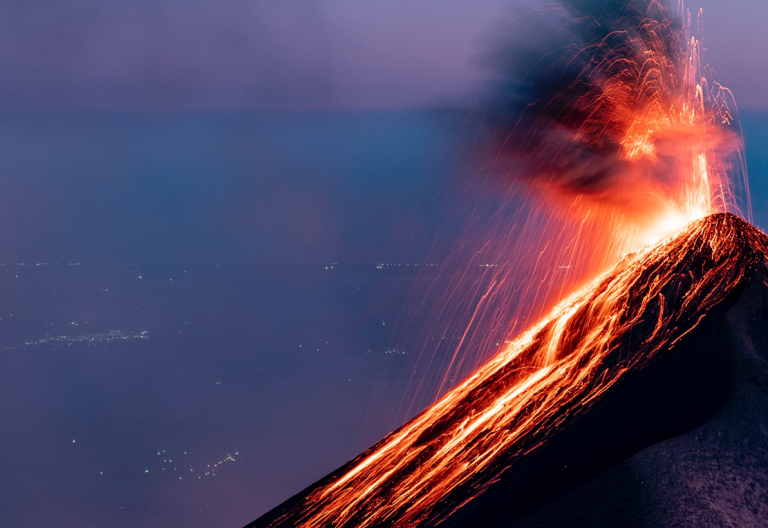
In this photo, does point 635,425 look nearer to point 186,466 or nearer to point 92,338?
point 186,466

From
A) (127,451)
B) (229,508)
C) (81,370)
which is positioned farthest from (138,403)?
(229,508)

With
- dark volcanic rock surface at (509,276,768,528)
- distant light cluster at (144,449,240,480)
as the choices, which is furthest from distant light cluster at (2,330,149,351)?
dark volcanic rock surface at (509,276,768,528)

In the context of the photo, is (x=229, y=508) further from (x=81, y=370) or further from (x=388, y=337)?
(x=388, y=337)

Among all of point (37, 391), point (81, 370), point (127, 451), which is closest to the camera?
point (127, 451)

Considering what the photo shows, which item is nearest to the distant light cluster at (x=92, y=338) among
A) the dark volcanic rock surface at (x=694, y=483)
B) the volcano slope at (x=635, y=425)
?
the volcano slope at (x=635, y=425)

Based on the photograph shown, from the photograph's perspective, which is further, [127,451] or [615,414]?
[127,451]

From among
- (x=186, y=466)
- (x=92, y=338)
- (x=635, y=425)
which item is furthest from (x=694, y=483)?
(x=92, y=338)

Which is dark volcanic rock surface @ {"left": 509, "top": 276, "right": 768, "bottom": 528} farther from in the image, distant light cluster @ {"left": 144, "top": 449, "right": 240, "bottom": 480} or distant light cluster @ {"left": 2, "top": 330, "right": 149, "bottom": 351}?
distant light cluster @ {"left": 2, "top": 330, "right": 149, "bottom": 351}

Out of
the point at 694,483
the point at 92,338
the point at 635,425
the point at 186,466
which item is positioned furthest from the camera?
the point at 92,338
